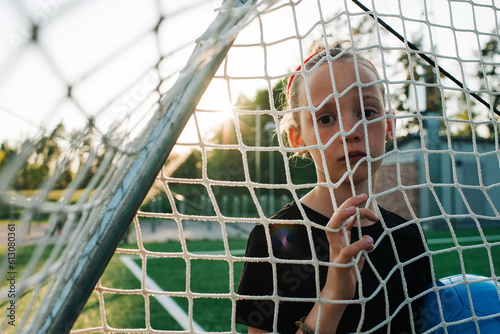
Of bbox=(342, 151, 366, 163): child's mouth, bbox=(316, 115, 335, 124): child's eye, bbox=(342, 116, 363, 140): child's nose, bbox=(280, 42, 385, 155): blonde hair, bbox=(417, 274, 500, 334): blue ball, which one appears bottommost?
bbox=(417, 274, 500, 334): blue ball

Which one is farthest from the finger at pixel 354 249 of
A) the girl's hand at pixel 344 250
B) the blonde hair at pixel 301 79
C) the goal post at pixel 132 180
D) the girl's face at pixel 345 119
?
the blonde hair at pixel 301 79

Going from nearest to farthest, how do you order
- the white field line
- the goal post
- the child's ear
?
the goal post, the child's ear, the white field line

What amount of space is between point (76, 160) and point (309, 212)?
0.79m

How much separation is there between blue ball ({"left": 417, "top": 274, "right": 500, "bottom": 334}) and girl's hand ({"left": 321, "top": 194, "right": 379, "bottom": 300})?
0.37 m

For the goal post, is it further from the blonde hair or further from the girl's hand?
the blonde hair

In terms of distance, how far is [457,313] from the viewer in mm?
1275

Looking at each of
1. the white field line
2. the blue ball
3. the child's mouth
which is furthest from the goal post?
the white field line

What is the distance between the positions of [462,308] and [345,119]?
2.30 feet

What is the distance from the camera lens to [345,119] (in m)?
1.19

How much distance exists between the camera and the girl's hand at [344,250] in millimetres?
875

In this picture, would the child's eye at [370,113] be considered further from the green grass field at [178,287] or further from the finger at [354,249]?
the green grass field at [178,287]

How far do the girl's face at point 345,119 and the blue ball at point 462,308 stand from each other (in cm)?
43

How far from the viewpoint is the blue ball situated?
1.19 m

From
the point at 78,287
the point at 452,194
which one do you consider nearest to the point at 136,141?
the point at 78,287
